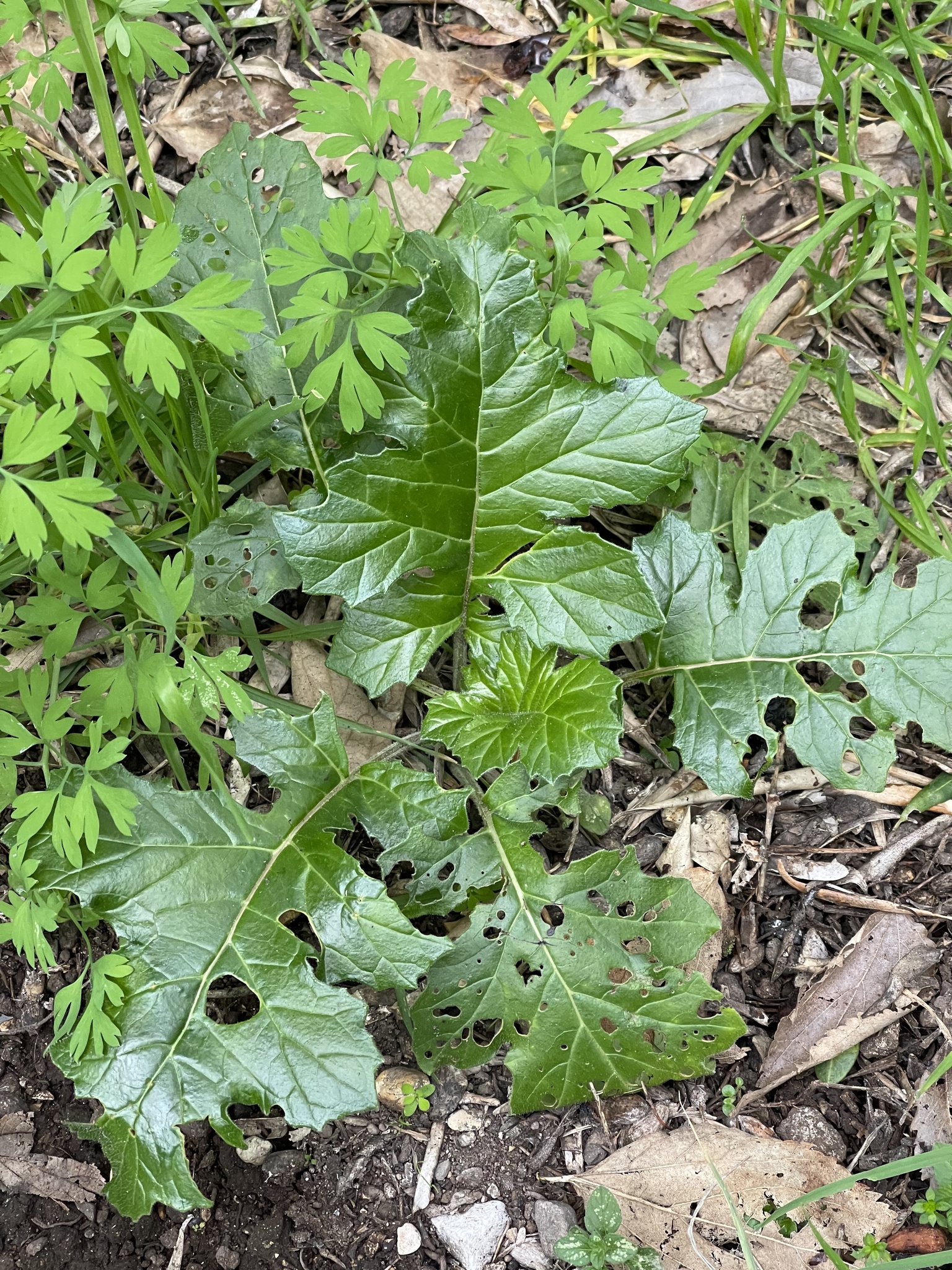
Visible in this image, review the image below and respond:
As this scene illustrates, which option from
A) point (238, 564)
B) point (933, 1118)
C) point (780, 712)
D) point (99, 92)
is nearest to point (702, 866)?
point (780, 712)

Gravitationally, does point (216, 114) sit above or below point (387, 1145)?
above

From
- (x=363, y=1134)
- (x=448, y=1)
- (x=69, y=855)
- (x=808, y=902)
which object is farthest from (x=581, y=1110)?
(x=448, y=1)

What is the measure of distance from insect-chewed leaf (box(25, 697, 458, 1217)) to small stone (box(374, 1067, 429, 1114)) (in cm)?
37

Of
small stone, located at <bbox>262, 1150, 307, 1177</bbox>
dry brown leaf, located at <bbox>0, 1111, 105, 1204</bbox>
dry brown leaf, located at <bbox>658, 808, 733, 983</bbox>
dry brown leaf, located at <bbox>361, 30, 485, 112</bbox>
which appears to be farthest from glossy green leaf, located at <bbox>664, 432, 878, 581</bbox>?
dry brown leaf, located at <bbox>0, 1111, 105, 1204</bbox>

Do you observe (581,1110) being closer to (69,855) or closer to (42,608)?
(69,855)

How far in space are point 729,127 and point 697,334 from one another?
70 cm

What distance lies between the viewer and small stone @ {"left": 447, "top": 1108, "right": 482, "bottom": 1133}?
256 centimetres

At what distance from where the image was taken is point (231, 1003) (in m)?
2.56

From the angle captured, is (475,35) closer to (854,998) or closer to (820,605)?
(820,605)

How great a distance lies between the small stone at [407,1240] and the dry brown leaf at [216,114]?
316cm

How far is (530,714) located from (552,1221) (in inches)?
50.0

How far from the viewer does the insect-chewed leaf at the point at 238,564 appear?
8.39 ft

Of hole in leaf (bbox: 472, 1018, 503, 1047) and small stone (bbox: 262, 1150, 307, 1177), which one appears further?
hole in leaf (bbox: 472, 1018, 503, 1047)

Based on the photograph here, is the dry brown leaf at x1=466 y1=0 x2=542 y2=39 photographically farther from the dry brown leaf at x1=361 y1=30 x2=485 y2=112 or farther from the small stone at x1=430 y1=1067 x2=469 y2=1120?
the small stone at x1=430 y1=1067 x2=469 y2=1120
